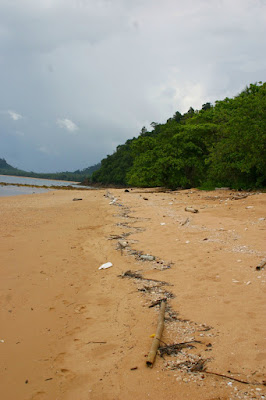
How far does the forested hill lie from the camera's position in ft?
57.3

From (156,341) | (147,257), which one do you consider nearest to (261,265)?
(147,257)

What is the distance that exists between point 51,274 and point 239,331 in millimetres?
3904

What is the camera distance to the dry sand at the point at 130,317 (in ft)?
8.55

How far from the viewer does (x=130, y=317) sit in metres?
3.94

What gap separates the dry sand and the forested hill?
1145 cm

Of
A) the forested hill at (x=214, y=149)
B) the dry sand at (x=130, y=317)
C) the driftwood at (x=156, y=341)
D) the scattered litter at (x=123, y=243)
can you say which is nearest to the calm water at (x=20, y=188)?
the forested hill at (x=214, y=149)

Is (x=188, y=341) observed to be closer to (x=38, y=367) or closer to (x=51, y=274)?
(x=38, y=367)

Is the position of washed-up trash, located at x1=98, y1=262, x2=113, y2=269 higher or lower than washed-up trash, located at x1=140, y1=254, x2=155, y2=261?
lower

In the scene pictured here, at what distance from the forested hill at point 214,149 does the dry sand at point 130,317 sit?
37.6 feet

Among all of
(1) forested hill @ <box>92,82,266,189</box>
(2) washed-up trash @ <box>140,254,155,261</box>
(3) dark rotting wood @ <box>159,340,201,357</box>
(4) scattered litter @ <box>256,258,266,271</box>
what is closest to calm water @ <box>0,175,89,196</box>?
(1) forested hill @ <box>92,82,266,189</box>

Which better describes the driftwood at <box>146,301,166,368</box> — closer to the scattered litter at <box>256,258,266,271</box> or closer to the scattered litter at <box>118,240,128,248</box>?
the scattered litter at <box>256,258,266,271</box>

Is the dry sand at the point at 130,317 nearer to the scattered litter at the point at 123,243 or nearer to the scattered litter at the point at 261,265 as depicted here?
the scattered litter at the point at 261,265

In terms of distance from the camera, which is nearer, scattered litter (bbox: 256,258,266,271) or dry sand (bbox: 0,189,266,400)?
dry sand (bbox: 0,189,266,400)

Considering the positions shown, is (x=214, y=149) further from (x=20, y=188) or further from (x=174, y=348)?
(x=20, y=188)
